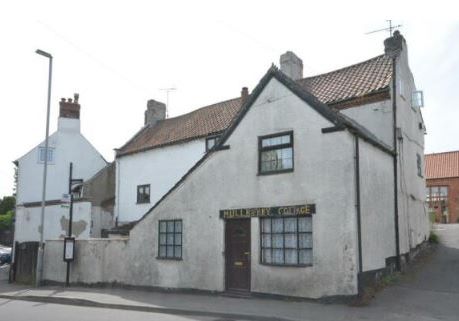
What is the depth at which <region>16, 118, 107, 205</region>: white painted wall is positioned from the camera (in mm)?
31047

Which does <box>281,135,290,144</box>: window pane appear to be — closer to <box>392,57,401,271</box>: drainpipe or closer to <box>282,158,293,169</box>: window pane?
<box>282,158,293,169</box>: window pane

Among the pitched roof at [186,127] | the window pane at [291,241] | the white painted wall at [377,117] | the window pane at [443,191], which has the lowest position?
the window pane at [291,241]

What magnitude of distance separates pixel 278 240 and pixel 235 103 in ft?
44.9

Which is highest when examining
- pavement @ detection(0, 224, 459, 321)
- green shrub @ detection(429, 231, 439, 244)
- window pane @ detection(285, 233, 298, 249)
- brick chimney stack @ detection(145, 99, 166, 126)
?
brick chimney stack @ detection(145, 99, 166, 126)

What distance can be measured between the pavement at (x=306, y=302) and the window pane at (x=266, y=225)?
6.50 feet

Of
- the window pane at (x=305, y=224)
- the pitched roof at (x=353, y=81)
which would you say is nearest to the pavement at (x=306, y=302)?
the window pane at (x=305, y=224)

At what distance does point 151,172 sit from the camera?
26375 millimetres

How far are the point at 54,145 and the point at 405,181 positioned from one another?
2238 centimetres

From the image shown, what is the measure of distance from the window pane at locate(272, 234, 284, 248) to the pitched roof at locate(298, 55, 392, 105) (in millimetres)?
6553

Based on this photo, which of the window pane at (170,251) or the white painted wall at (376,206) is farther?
the window pane at (170,251)

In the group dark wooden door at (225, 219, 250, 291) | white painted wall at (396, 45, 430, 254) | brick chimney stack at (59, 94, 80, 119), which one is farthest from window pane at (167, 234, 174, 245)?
brick chimney stack at (59, 94, 80, 119)

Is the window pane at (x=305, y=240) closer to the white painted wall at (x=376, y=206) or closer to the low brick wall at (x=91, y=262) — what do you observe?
the white painted wall at (x=376, y=206)

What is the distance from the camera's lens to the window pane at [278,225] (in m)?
13.9

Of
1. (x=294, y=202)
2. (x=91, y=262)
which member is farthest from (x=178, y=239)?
(x=91, y=262)
